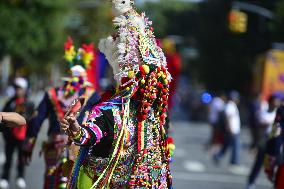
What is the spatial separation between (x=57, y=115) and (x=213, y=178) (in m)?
7.81

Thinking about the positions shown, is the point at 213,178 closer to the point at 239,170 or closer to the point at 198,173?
the point at 198,173

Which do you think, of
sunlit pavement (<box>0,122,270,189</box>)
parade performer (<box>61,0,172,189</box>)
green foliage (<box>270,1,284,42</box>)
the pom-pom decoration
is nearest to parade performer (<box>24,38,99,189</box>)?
the pom-pom decoration

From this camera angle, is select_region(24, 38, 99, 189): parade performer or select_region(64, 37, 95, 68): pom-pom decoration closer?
select_region(24, 38, 99, 189): parade performer

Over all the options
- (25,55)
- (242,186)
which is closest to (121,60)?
(242,186)

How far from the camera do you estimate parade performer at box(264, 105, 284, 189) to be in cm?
871

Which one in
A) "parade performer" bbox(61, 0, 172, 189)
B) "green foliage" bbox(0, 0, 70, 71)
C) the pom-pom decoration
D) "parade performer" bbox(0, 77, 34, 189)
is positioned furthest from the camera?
"green foliage" bbox(0, 0, 70, 71)

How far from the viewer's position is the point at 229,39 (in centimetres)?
4991

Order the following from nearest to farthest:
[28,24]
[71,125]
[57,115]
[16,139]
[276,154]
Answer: [71,125]
[57,115]
[276,154]
[16,139]
[28,24]

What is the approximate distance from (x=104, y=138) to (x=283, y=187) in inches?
146

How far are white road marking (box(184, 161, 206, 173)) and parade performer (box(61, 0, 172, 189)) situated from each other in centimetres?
1182

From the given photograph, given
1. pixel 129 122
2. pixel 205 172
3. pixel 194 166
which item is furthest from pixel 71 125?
pixel 194 166

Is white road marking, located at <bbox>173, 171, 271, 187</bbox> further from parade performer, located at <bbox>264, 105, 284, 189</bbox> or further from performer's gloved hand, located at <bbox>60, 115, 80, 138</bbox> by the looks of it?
performer's gloved hand, located at <bbox>60, 115, 80, 138</bbox>

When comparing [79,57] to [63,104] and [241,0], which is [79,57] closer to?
[63,104]

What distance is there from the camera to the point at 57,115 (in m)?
8.71
